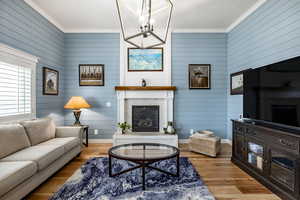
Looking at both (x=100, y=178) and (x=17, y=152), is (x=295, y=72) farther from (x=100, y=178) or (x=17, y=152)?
(x=17, y=152)

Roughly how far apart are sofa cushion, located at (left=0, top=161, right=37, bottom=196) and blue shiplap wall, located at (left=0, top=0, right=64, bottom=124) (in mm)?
1860

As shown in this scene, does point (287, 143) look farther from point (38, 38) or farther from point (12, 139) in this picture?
point (38, 38)

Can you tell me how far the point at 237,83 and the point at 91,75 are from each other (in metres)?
3.74

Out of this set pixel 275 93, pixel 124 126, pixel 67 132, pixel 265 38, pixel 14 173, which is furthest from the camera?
pixel 124 126

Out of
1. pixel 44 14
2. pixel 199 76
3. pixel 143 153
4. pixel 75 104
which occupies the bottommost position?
pixel 143 153

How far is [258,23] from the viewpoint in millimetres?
3471

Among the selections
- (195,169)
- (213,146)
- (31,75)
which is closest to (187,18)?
(213,146)

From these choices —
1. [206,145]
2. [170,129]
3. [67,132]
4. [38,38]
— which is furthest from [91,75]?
[206,145]

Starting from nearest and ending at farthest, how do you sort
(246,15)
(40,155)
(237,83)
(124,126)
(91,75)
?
(40,155), (246,15), (237,83), (124,126), (91,75)

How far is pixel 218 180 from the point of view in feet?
8.73

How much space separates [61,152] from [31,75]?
1733 mm

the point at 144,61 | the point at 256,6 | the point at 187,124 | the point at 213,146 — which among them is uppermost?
the point at 256,6

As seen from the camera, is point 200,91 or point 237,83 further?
point 200,91

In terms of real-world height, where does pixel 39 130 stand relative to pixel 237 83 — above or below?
below
